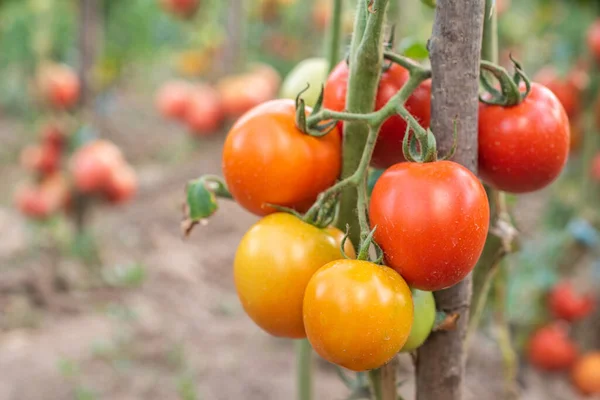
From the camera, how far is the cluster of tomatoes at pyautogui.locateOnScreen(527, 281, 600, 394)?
91.4 inches

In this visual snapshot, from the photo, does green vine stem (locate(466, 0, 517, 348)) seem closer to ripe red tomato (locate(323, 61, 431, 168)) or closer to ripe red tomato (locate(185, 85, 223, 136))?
ripe red tomato (locate(323, 61, 431, 168))

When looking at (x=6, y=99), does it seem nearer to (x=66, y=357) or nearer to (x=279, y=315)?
(x=66, y=357)

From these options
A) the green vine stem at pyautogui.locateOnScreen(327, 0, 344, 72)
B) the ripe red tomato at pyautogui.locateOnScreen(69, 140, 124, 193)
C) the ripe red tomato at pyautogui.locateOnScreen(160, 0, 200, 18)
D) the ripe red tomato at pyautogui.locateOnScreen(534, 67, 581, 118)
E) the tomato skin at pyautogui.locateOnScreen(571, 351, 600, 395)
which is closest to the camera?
the green vine stem at pyautogui.locateOnScreen(327, 0, 344, 72)

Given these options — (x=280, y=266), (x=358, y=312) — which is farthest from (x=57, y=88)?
(x=358, y=312)

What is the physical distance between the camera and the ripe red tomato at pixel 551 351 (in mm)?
2326

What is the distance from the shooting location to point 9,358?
2076mm

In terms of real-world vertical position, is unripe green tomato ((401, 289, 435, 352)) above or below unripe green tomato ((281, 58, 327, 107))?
below

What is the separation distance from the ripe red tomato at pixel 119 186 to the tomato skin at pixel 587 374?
6.41 ft

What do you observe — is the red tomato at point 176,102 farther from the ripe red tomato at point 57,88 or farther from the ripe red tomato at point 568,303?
the ripe red tomato at point 568,303

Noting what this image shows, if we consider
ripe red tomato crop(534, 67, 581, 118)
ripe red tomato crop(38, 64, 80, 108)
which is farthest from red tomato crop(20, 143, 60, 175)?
ripe red tomato crop(534, 67, 581, 118)

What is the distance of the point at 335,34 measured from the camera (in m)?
1.04

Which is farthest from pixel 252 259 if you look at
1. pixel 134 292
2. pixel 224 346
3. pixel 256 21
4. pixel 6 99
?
pixel 6 99

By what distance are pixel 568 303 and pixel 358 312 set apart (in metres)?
1.97

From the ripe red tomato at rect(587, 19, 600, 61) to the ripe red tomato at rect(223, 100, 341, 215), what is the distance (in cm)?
197
